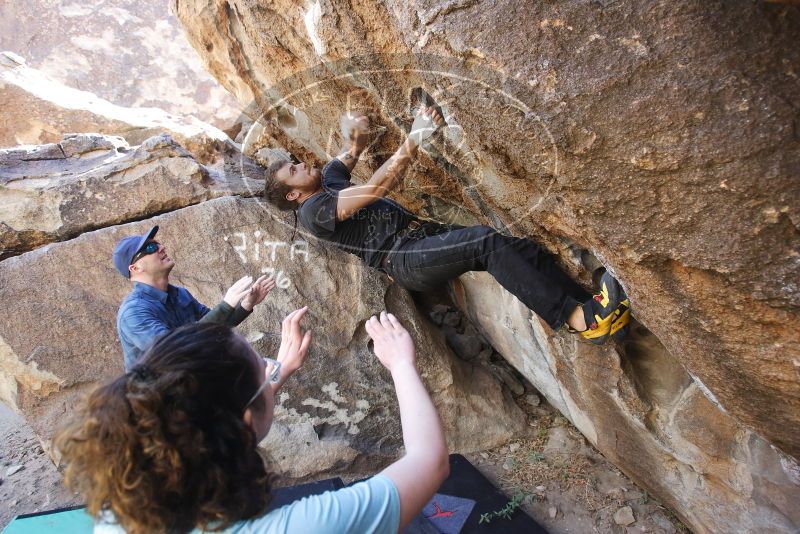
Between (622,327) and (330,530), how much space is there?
1.66 metres

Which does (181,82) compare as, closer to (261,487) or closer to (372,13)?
(372,13)

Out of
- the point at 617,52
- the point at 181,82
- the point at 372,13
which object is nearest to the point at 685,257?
the point at 617,52

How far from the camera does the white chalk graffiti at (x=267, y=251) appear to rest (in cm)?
332

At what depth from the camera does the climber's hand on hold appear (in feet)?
8.05

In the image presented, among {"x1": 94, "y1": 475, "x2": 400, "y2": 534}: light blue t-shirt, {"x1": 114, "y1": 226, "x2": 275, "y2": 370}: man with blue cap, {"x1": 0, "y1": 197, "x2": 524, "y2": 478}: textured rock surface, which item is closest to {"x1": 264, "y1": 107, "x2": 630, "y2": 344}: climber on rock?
{"x1": 0, "y1": 197, "x2": 524, "y2": 478}: textured rock surface

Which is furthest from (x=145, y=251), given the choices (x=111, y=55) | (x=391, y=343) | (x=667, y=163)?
(x=111, y=55)

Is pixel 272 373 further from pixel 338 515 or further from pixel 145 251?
pixel 145 251

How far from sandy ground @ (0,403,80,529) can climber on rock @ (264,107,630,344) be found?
242 cm

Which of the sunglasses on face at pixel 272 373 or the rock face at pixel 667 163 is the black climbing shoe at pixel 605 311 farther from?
the sunglasses on face at pixel 272 373

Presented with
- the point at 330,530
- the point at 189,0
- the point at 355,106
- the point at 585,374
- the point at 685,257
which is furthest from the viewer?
the point at 189,0

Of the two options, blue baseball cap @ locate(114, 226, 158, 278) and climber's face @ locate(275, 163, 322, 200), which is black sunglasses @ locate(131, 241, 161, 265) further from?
climber's face @ locate(275, 163, 322, 200)

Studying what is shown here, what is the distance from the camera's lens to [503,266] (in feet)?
7.77

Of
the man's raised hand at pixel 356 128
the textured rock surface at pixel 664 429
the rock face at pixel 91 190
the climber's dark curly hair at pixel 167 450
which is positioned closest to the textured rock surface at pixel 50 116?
the rock face at pixel 91 190

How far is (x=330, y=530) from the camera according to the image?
3.34 ft
